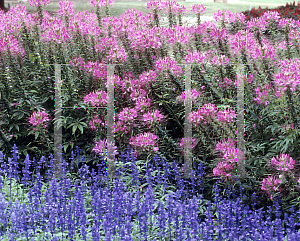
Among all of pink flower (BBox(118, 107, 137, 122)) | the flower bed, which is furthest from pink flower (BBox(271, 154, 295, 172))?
pink flower (BBox(118, 107, 137, 122))

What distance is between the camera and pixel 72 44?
5742 millimetres

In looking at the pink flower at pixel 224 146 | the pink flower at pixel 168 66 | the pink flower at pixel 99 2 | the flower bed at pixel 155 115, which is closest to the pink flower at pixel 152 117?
the flower bed at pixel 155 115

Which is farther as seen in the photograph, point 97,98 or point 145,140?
point 97,98

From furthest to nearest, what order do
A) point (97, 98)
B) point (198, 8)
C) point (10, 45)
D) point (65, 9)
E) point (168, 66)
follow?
point (65, 9), point (198, 8), point (10, 45), point (97, 98), point (168, 66)

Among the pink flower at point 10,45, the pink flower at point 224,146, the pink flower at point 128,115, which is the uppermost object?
the pink flower at point 10,45

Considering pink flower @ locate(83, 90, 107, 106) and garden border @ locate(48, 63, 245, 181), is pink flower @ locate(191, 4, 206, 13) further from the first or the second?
pink flower @ locate(83, 90, 107, 106)

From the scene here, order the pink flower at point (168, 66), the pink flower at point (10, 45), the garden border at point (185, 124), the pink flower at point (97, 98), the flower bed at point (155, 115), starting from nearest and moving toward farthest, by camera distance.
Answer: the flower bed at point (155, 115) → the garden border at point (185, 124) → the pink flower at point (168, 66) → the pink flower at point (97, 98) → the pink flower at point (10, 45)

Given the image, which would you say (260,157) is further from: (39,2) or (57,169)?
(39,2)

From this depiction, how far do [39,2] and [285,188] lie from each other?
4.74 metres

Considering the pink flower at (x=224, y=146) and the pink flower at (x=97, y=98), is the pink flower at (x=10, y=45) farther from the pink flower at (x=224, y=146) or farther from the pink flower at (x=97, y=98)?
the pink flower at (x=224, y=146)

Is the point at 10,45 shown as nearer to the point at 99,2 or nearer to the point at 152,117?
the point at 99,2

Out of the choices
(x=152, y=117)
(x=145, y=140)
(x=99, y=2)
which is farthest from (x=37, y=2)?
(x=145, y=140)

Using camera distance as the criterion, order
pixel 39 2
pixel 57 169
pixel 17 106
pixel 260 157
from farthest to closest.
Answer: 1. pixel 39 2
2. pixel 17 106
3. pixel 57 169
4. pixel 260 157

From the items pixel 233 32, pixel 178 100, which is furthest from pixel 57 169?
pixel 233 32
